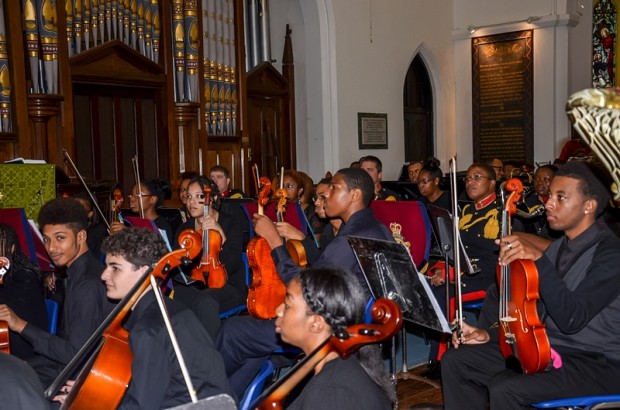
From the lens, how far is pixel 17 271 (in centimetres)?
→ 343

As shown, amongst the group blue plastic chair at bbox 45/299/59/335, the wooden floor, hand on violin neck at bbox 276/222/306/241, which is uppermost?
hand on violin neck at bbox 276/222/306/241

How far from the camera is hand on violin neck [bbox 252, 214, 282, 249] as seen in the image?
3.74 meters

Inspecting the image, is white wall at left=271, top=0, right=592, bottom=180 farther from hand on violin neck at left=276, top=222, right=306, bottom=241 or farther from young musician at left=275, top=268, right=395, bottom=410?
young musician at left=275, top=268, right=395, bottom=410

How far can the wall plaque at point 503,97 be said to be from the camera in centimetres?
1205

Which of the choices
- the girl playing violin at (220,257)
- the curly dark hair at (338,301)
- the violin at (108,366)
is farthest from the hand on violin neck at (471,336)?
the violin at (108,366)

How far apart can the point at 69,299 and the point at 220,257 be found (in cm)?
176

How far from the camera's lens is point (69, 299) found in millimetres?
2979

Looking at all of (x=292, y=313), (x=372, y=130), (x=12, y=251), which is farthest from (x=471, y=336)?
(x=372, y=130)

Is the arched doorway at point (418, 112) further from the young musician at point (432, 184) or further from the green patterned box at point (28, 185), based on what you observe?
the green patterned box at point (28, 185)

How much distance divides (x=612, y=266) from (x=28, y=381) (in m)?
2.15

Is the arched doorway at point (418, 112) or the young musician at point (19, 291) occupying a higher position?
the arched doorway at point (418, 112)

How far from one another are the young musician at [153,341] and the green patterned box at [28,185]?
338 cm

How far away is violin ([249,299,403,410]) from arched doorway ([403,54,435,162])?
34.5 ft

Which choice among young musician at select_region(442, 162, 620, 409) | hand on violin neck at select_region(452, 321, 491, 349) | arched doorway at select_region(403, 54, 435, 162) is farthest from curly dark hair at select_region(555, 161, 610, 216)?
arched doorway at select_region(403, 54, 435, 162)
